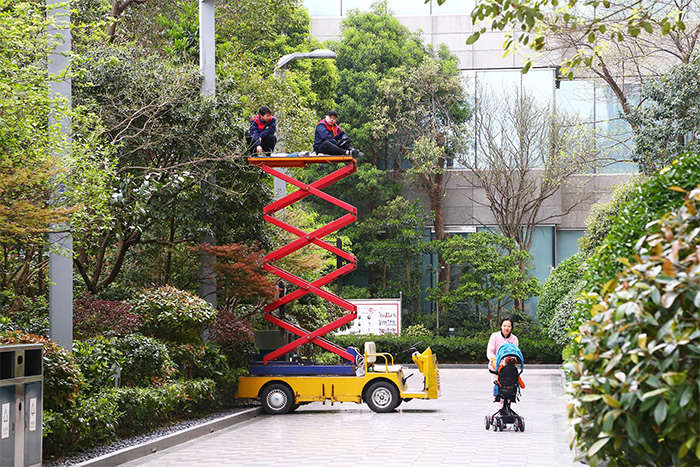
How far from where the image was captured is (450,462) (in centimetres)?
1118

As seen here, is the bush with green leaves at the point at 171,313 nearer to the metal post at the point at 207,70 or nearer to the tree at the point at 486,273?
the metal post at the point at 207,70

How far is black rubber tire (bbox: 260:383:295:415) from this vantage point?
17.8 metres

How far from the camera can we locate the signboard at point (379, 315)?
33.7 m

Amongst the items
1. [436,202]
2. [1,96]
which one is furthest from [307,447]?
[436,202]

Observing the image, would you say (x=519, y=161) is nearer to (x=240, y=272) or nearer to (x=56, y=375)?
(x=240, y=272)

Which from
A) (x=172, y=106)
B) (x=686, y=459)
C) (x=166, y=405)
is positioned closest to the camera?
(x=686, y=459)

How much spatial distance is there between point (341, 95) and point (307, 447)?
3110 centimetres

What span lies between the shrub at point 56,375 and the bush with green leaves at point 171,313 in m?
4.58

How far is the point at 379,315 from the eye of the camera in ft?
111

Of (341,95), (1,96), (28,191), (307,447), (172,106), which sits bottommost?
(307,447)

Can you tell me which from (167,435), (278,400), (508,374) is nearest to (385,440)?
(508,374)

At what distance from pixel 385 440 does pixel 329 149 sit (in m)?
6.81

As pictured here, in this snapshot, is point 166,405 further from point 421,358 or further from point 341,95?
point 341,95

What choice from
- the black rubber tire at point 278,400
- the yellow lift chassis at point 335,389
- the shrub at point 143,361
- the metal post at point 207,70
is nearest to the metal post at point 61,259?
the shrub at point 143,361
